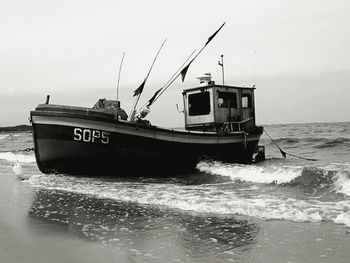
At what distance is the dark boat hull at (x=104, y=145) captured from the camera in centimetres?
1021

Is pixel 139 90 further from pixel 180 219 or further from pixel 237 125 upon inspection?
pixel 180 219

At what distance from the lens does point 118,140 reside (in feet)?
34.2

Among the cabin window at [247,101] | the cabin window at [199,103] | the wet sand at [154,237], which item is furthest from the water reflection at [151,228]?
the cabin window at [247,101]

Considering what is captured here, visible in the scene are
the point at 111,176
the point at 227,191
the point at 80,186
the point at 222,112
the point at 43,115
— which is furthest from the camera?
the point at 222,112

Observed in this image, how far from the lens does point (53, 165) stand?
35.5 ft

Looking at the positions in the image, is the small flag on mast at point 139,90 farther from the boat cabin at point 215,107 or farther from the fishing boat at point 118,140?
the boat cabin at point 215,107

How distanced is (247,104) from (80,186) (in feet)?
21.8

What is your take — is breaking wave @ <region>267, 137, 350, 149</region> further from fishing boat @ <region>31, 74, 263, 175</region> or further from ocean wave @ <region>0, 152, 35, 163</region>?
ocean wave @ <region>0, 152, 35, 163</region>

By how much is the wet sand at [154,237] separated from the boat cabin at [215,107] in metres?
6.36

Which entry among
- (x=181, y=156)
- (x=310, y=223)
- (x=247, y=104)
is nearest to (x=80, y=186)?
(x=181, y=156)

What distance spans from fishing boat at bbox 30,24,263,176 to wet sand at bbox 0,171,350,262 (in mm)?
A: 3518

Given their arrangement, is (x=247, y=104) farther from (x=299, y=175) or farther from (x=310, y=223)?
(x=310, y=223)

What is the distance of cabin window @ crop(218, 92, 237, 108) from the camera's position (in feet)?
42.6

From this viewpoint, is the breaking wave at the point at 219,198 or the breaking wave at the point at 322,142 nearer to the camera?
the breaking wave at the point at 219,198
